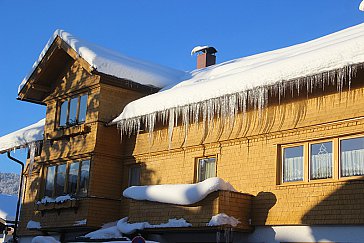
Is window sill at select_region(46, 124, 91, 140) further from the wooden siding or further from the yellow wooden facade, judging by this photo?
the wooden siding

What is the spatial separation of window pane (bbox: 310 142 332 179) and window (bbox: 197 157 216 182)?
3148 mm

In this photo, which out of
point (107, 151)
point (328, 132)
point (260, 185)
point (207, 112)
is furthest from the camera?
point (107, 151)

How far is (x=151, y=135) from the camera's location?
17391 mm

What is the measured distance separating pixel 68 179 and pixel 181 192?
617 centimetres

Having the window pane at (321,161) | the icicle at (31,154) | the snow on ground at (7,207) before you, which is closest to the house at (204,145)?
the window pane at (321,161)

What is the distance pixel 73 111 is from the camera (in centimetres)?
1967

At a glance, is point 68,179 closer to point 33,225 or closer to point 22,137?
point 33,225

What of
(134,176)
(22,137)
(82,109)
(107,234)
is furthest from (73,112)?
(107,234)

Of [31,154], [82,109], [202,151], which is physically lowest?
[202,151]

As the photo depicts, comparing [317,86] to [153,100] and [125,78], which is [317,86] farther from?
[125,78]

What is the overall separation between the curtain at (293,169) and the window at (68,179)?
6860 mm

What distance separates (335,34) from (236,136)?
445 cm

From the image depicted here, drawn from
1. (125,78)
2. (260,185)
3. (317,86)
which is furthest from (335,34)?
(125,78)

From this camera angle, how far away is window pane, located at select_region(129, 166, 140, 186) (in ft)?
59.3
